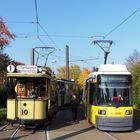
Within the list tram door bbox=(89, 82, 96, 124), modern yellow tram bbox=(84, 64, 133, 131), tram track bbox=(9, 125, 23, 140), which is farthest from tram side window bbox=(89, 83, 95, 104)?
tram track bbox=(9, 125, 23, 140)

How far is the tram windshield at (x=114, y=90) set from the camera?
23203mm

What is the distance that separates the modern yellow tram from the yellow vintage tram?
111 inches

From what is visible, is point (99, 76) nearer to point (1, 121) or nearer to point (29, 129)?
point (29, 129)

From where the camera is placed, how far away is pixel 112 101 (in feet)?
76.1

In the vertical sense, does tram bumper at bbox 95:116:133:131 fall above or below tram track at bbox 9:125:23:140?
above

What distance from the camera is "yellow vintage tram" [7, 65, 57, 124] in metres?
23.5

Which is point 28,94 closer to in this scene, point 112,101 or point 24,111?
point 24,111

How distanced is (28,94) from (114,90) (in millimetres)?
5111

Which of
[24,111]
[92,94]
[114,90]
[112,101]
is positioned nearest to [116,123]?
[112,101]

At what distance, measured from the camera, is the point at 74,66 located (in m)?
152

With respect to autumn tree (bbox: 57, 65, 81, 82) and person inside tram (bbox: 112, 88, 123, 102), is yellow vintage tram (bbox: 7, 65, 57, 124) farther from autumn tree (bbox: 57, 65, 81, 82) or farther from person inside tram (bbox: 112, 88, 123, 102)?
autumn tree (bbox: 57, 65, 81, 82)

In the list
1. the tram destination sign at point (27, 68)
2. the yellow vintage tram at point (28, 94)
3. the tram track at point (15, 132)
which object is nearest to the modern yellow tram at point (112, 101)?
the yellow vintage tram at point (28, 94)

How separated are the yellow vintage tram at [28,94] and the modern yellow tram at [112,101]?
9.24 ft

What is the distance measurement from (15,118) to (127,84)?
5989 mm
